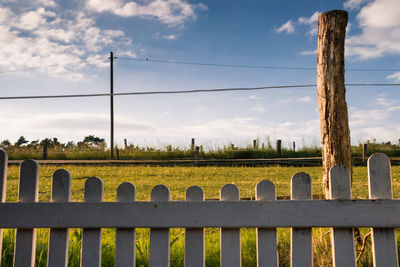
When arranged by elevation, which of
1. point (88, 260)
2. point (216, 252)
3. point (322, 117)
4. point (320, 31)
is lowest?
point (216, 252)

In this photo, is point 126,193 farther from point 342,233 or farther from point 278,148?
point 278,148

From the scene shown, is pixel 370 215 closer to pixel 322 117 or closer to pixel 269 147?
pixel 322 117

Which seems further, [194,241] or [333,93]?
[333,93]

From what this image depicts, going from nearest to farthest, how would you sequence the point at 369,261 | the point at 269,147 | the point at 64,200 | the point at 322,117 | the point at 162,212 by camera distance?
1. the point at 162,212
2. the point at 64,200
3. the point at 369,261
4. the point at 322,117
5. the point at 269,147

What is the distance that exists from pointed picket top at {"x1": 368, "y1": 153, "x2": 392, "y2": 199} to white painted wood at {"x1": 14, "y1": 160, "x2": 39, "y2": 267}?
1.81m

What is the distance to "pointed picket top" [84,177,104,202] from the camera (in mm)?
1733

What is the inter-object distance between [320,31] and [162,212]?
201cm

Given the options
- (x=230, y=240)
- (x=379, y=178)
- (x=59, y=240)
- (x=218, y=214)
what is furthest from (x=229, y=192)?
(x=59, y=240)

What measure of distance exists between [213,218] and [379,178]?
0.92 meters

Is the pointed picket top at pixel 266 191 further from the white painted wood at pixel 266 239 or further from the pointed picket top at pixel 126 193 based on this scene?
the pointed picket top at pixel 126 193

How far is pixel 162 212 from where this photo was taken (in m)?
1.66

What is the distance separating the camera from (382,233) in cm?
174

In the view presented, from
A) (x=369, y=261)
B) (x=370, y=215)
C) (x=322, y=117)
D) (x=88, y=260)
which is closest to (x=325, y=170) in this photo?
(x=322, y=117)

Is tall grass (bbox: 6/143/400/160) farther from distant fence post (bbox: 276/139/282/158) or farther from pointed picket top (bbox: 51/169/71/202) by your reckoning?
pointed picket top (bbox: 51/169/71/202)
